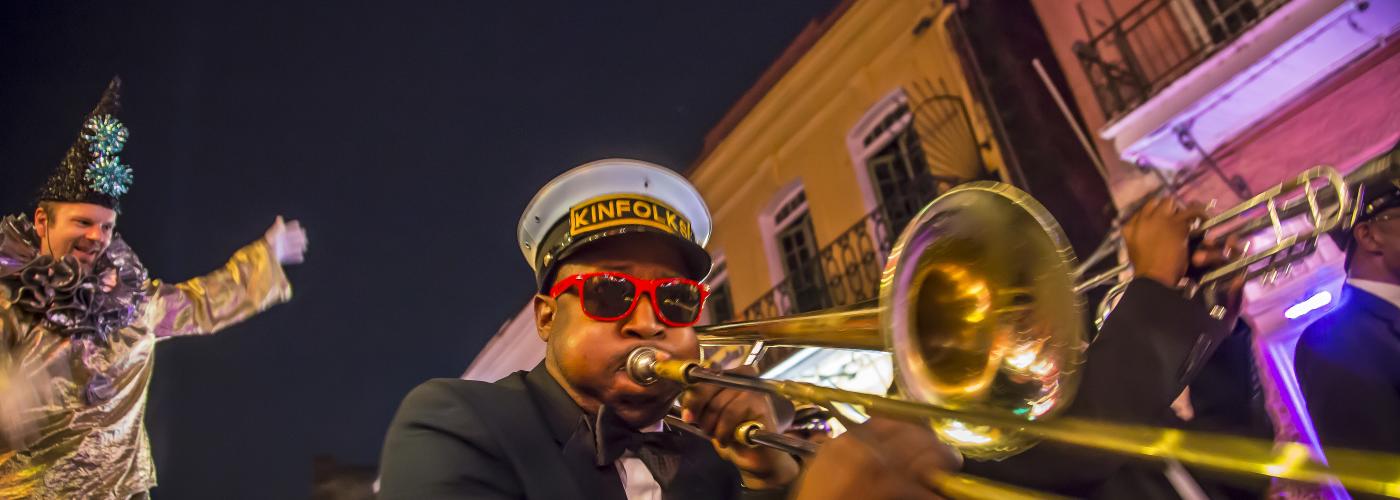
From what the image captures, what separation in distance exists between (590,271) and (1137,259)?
72.5 inches

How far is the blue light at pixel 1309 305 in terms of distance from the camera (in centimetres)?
564

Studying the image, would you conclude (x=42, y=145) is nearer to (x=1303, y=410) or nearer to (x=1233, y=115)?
(x=1303, y=410)

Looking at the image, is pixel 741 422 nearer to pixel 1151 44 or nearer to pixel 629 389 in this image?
pixel 629 389

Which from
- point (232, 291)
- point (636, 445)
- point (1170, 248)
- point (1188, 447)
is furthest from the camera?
point (232, 291)

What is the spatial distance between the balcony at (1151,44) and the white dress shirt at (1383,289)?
4584 mm

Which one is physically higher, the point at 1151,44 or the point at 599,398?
the point at 1151,44

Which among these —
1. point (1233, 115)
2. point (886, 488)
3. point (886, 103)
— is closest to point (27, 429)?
point (886, 488)

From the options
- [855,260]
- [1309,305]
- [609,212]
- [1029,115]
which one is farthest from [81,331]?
[855,260]

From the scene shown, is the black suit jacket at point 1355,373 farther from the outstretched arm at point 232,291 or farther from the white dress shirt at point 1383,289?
the outstretched arm at point 232,291

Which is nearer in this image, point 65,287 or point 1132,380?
point 1132,380

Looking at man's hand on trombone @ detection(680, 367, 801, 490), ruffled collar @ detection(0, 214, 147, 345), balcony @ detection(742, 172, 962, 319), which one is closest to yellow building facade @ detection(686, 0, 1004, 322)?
balcony @ detection(742, 172, 962, 319)

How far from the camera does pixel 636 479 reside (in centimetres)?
211

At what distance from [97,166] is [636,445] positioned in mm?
2741

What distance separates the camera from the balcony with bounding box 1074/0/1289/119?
6973mm
